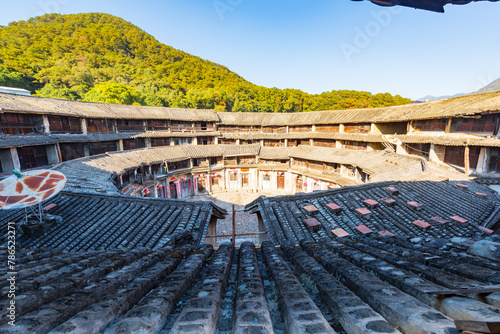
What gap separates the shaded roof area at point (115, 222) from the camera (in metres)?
9.11

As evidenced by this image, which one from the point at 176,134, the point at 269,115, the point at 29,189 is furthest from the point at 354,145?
the point at 29,189

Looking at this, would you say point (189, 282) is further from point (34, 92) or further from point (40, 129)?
point (34, 92)

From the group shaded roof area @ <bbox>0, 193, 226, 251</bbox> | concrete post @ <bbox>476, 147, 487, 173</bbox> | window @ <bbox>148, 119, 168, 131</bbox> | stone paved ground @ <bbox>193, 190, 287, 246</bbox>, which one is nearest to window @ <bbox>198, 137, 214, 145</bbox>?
window @ <bbox>148, 119, 168, 131</bbox>

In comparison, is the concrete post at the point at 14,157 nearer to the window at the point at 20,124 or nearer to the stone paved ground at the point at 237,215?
the window at the point at 20,124

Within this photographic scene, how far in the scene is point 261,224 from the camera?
15.6 metres

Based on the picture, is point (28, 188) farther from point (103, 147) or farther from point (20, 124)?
point (103, 147)

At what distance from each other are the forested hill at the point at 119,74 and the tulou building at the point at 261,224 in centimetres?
2373

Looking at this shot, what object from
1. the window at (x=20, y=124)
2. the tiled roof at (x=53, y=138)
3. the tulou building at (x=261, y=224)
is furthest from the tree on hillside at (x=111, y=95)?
the window at (x=20, y=124)

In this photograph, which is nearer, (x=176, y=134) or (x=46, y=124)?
(x=46, y=124)

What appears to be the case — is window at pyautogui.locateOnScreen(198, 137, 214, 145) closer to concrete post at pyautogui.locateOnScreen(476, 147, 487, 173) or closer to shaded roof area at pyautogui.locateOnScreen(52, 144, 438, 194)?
shaded roof area at pyautogui.locateOnScreen(52, 144, 438, 194)

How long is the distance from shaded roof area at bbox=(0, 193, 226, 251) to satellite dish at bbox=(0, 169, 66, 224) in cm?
122

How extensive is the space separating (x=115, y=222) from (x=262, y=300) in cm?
1072

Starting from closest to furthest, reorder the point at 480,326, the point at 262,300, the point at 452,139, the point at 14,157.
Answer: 1. the point at 480,326
2. the point at 262,300
3. the point at 14,157
4. the point at 452,139

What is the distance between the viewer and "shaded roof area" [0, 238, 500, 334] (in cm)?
206
